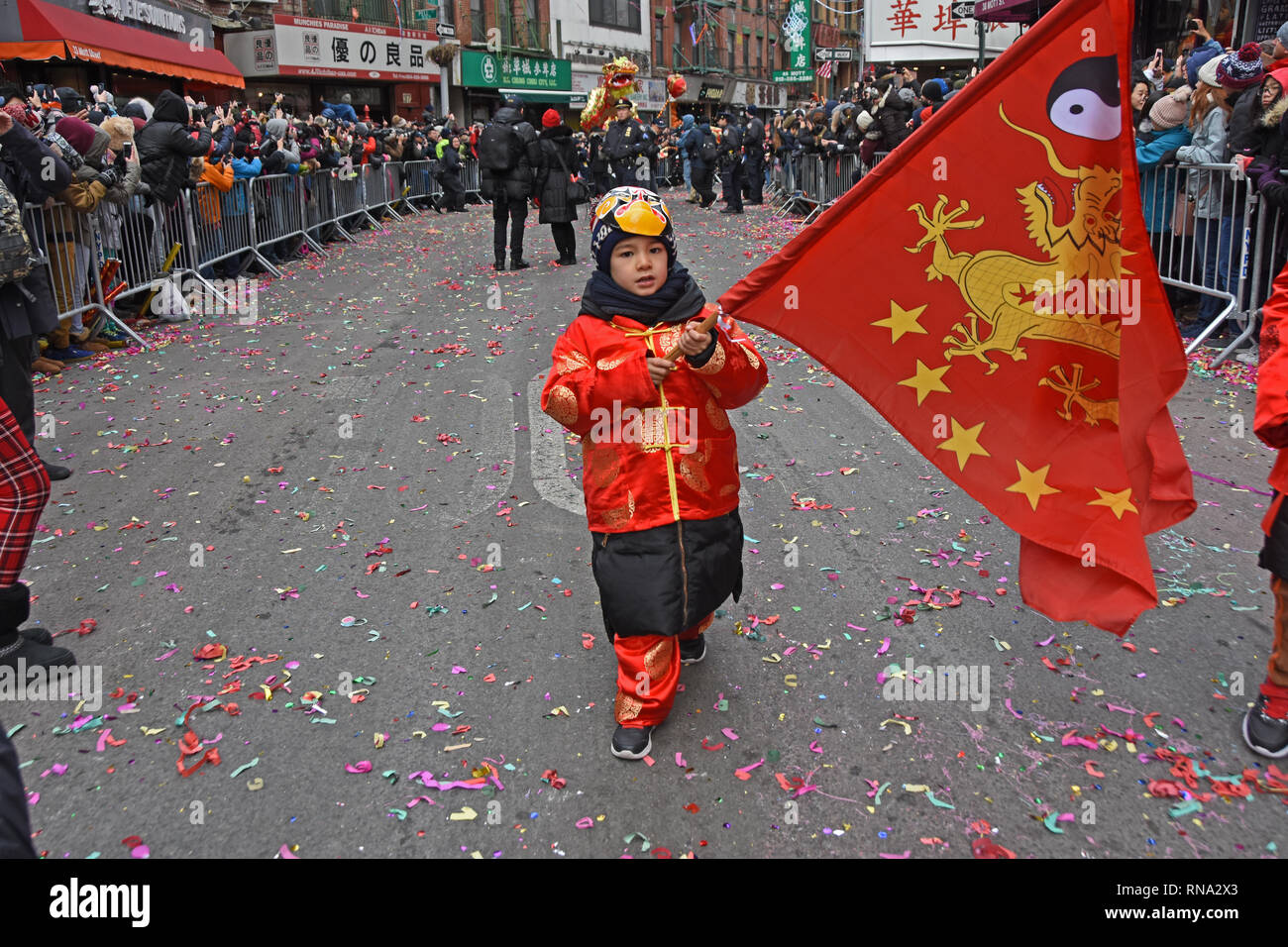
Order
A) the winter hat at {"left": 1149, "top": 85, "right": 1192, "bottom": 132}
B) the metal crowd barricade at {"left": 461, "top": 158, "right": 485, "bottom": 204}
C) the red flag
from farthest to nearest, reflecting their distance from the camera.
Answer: the metal crowd barricade at {"left": 461, "top": 158, "right": 485, "bottom": 204}
the winter hat at {"left": 1149, "top": 85, "right": 1192, "bottom": 132}
the red flag

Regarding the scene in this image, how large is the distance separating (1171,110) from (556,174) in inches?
304

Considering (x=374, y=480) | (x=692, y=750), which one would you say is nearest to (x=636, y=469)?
(x=692, y=750)

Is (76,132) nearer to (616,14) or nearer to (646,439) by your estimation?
(646,439)

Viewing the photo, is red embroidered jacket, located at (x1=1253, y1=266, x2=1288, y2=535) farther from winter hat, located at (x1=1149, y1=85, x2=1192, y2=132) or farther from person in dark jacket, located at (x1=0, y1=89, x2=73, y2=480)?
winter hat, located at (x1=1149, y1=85, x2=1192, y2=132)

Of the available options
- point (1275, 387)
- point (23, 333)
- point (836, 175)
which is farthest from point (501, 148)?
point (1275, 387)

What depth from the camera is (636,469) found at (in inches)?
119

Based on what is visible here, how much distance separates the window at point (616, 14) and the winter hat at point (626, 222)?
4578cm

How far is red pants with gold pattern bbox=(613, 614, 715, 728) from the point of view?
3.08 meters

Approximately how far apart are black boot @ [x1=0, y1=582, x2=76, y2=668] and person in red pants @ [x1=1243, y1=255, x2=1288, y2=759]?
4.05m

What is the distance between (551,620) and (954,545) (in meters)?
1.90

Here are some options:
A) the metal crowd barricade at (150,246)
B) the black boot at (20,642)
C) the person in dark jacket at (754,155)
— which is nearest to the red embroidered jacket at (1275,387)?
the black boot at (20,642)

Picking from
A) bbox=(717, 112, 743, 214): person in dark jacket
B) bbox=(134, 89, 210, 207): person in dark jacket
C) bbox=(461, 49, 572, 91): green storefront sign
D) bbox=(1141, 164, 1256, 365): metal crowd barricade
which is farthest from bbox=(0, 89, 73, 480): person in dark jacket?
bbox=(461, 49, 572, 91): green storefront sign

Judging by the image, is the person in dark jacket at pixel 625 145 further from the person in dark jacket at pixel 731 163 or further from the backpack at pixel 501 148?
the backpack at pixel 501 148
